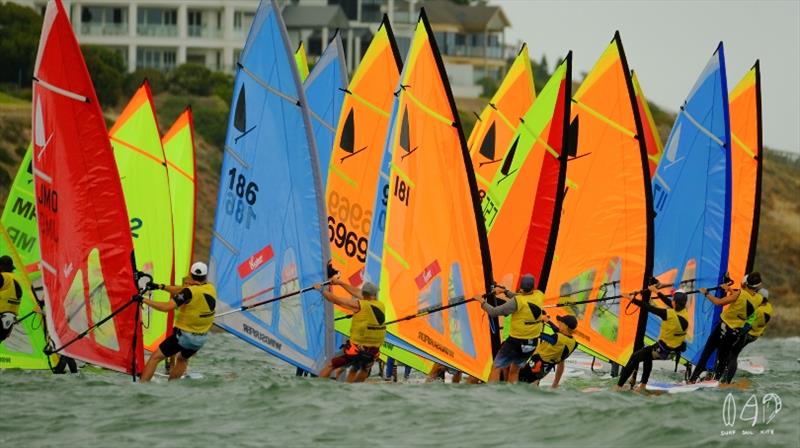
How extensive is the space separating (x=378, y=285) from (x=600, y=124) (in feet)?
17.4

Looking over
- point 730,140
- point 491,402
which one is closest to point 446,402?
point 491,402

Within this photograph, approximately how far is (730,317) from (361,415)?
749cm

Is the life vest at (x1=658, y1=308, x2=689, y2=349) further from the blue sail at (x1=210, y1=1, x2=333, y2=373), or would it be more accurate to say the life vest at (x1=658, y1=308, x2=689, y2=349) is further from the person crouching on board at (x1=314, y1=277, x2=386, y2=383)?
the blue sail at (x1=210, y1=1, x2=333, y2=373)

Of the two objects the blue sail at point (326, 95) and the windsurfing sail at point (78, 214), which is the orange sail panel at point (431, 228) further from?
the blue sail at point (326, 95)

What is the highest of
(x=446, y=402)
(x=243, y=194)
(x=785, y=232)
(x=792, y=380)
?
(x=243, y=194)

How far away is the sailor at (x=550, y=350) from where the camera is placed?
21484 mm

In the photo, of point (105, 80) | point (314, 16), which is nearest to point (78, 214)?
point (105, 80)

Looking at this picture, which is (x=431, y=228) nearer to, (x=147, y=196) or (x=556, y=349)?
(x=556, y=349)

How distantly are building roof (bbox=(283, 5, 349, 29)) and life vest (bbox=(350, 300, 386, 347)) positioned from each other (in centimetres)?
6215

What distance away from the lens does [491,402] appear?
18703 millimetres

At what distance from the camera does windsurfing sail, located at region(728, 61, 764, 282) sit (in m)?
27.2

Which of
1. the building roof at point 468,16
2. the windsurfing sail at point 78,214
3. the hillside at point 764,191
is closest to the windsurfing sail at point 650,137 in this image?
the windsurfing sail at point 78,214

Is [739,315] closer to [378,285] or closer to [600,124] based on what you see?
[600,124]

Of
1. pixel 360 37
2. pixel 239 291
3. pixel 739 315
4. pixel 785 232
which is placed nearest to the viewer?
pixel 239 291
